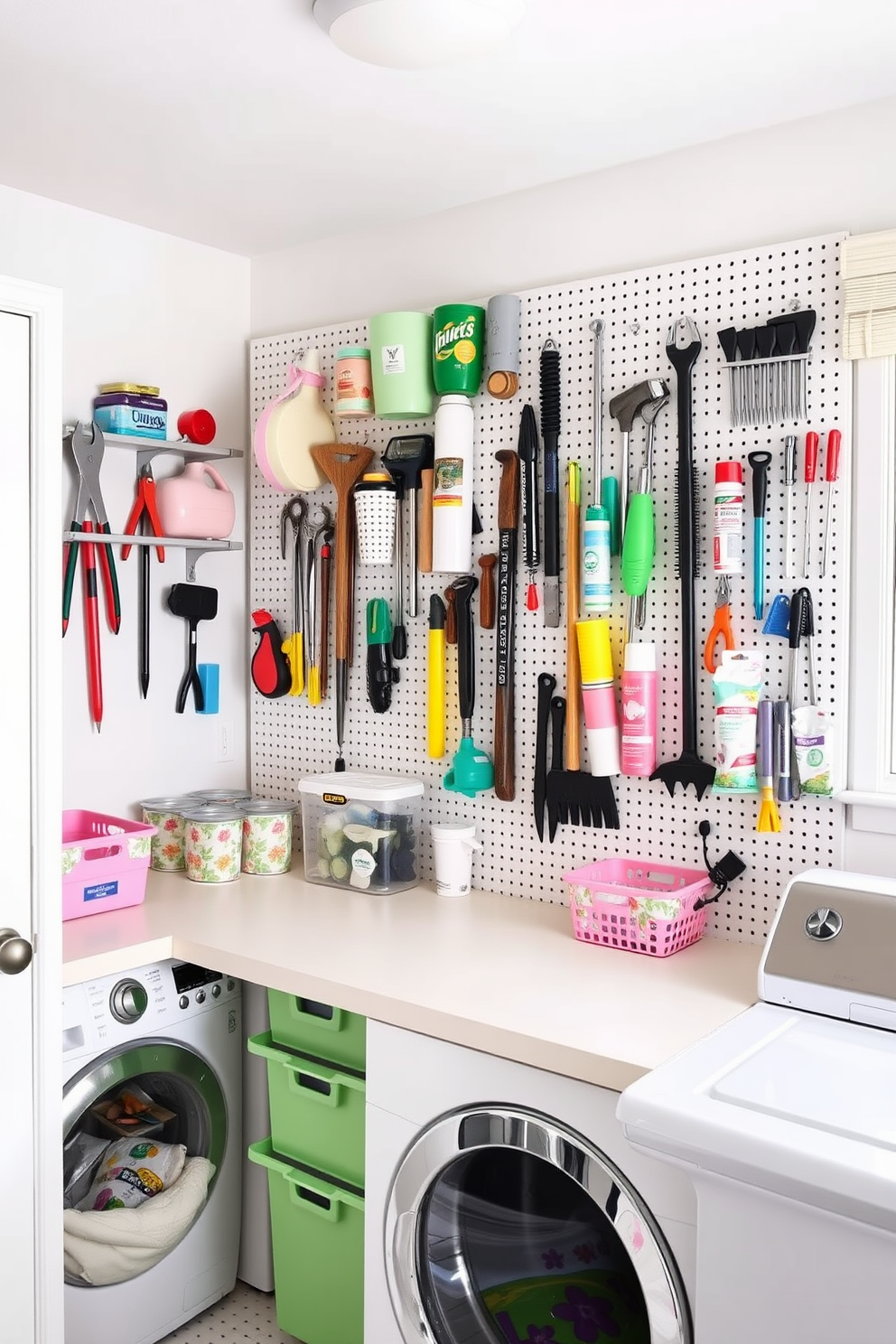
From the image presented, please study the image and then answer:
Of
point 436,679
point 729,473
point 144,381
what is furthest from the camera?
point 144,381

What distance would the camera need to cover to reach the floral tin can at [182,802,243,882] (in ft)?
8.26

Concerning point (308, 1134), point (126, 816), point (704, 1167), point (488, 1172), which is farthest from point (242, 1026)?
point (704, 1167)

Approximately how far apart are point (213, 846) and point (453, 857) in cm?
56

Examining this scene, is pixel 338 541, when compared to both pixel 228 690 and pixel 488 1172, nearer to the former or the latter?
pixel 228 690

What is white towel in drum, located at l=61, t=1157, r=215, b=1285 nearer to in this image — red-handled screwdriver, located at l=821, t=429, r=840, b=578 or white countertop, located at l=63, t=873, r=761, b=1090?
A: white countertop, located at l=63, t=873, r=761, b=1090

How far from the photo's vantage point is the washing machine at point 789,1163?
1.23 metres

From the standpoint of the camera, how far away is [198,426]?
2662 millimetres

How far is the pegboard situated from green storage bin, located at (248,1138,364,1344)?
712 millimetres

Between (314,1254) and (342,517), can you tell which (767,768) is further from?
(314,1254)

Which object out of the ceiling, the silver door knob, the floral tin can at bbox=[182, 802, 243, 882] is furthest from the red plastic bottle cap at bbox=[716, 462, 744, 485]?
the silver door knob

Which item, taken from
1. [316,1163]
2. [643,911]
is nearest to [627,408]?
[643,911]

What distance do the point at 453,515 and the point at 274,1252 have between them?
160 cm

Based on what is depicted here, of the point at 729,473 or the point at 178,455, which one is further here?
the point at 178,455

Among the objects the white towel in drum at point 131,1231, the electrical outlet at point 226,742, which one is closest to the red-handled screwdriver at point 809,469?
the electrical outlet at point 226,742
